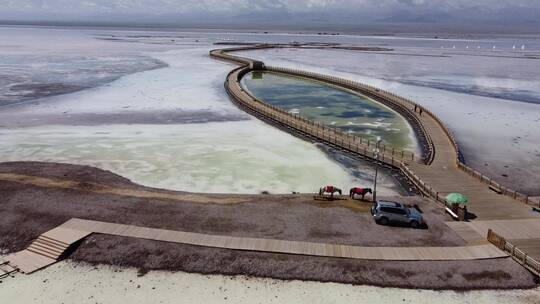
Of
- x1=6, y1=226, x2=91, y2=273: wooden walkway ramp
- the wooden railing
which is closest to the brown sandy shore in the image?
the wooden railing

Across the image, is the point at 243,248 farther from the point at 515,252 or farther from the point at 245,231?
the point at 515,252

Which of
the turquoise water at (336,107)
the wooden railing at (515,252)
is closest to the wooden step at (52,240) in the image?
the wooden railing at (515,252)

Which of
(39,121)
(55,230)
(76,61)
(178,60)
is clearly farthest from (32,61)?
(55,230)

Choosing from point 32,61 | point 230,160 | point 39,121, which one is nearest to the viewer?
point 230,160

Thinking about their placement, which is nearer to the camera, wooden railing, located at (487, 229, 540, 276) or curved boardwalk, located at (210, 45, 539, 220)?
wooden railing, located at (487, 229, 540, 276)

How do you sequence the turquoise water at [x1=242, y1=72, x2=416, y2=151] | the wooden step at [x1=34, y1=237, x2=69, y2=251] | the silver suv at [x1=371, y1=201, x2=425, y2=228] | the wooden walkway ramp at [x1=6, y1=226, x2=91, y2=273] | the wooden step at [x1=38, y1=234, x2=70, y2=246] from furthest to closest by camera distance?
1. the turquoise water at [x1=242, y1=72, x2=416, y2=151]
2. the silver suv at [x1=371, y1=201, x2=425, y2=228]
3. the wooden step at [x1=38, y1=234, x2=70, y2=246]
4. the wooden step at [x1=34, y1=237, x2=69, y2=251]
5. the wooden walkway ramp at [x1=6, y1=226, x2=91, y2=273]

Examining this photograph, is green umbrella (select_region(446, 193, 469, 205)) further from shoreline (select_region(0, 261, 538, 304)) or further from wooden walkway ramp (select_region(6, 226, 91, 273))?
wooden walkway ramp (select_region(6, 226, 91, 273))

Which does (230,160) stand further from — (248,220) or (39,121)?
(39,121)
